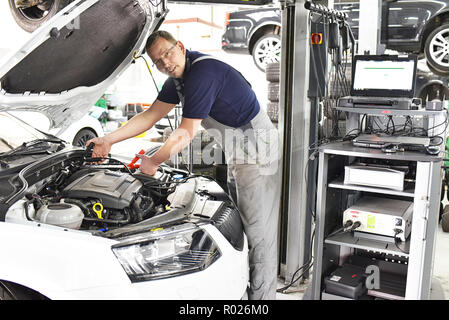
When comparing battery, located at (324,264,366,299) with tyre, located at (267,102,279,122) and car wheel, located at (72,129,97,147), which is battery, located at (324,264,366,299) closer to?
tyre, located at (267,102,279,122)

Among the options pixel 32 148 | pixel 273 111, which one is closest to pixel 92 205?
pixel 32 148

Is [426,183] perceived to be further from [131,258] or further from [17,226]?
[17,226]

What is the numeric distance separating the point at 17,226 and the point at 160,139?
8420 mm

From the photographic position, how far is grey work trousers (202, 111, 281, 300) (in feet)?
7.97

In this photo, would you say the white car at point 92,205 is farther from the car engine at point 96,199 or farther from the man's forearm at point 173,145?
the man's forearm at point 173,145

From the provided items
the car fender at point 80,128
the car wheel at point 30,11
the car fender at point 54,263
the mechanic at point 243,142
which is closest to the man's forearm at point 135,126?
the mechanic at point 243,142

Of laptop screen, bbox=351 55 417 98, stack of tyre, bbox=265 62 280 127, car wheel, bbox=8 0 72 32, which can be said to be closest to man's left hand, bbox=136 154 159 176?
car wheel, bbox=8 0 72 32

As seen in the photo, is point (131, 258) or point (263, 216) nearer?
point (131, 258)

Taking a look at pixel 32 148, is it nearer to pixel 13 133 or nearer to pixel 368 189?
pixel 13 133

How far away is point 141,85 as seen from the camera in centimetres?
1391

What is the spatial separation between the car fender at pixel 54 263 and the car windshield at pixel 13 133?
96 cm

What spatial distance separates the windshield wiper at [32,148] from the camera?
2166mm

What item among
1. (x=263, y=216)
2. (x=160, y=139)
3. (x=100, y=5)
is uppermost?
(x=100, y=5)
